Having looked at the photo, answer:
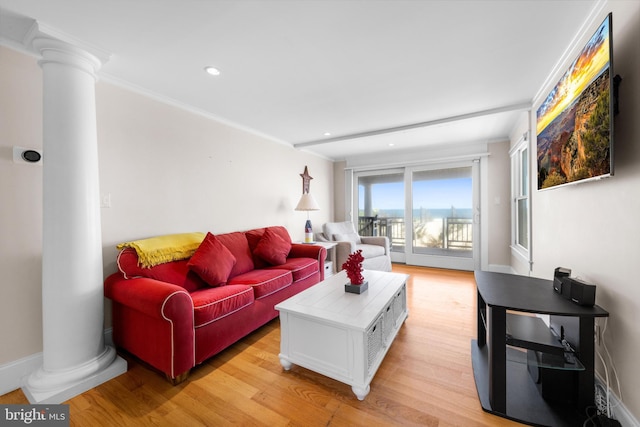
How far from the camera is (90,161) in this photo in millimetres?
1734

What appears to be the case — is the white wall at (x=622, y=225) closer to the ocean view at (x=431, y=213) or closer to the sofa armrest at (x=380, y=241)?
the sofa armrest at (x=380, y=241)

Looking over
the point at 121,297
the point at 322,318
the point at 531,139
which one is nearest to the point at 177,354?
the point at 121,297

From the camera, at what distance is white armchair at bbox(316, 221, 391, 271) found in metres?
3.99

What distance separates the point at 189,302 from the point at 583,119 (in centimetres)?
265

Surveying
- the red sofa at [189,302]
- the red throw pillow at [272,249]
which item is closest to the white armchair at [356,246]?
the red throw pillow at [272,249]

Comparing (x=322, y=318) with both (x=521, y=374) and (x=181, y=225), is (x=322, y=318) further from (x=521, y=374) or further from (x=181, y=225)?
(x=181, y=225)

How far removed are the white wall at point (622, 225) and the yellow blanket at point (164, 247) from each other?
9.66 ft

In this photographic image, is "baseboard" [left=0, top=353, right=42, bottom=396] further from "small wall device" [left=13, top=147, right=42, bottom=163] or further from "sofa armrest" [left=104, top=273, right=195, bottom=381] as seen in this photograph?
"small wall device" [left=13, top=147, right=42, bottom=163]

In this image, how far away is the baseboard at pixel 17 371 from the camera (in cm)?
162

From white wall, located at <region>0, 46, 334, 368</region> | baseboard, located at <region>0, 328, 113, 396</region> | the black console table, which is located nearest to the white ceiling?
white wall, located at <region>0, 46, 334, 368</region>

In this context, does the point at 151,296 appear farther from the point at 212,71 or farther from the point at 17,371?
the point at 212,71

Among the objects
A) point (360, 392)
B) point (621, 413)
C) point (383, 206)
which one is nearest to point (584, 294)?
point (621, 413)

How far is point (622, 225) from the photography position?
4.14 feet

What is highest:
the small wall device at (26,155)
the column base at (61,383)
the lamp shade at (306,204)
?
the small wall device at (26,155)
